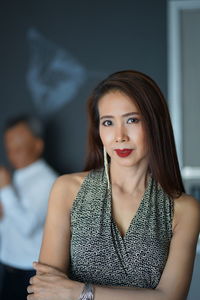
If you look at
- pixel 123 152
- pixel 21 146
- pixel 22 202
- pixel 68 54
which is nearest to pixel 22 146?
pixel 21 146

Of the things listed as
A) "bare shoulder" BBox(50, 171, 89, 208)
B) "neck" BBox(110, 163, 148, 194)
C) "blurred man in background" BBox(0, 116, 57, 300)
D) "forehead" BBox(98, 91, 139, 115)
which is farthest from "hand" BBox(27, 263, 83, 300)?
"blurred man in background" BBox(0, 116, 57, 300)

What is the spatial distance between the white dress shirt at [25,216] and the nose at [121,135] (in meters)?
1.54

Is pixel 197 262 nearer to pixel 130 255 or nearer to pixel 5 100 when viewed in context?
pixel 130 255

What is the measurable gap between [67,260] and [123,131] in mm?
437

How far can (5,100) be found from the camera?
354 cm

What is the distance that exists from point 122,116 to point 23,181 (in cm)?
174

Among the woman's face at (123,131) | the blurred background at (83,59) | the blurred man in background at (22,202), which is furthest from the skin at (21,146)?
the woman's face at (123,131)

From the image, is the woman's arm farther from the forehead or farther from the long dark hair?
the forehead

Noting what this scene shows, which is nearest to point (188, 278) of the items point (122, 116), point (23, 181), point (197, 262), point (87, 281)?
point (87, 281)

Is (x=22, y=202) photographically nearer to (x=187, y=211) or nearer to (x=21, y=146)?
(x=21, y=146)

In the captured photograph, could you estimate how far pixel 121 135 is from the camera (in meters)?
1.57

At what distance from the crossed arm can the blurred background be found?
1773 millimetres

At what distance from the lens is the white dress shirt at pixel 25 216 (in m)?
2.99

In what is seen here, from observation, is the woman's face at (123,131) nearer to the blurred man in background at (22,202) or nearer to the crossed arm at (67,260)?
the crossed arm at (67,260)
